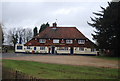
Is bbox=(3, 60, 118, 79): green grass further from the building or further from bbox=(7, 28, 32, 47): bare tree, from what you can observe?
bbox=(7, 28, 32, 47): bare tree

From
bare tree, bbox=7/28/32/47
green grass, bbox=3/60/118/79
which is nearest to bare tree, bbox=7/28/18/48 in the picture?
bare tree, bbox=7/28/32/47

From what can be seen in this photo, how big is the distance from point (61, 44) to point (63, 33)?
3.94 meters

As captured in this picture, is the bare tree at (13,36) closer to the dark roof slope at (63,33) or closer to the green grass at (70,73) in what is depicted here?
the dark roof slope at (63,33)

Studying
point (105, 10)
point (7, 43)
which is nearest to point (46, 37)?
point (105, 10)

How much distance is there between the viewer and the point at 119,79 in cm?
1316

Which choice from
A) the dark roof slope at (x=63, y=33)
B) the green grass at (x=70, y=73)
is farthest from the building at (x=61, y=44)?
the green grass at (x=70, y=73)

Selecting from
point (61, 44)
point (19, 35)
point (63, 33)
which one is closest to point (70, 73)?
point (61, 44)

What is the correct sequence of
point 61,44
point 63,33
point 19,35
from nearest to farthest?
1. point 61,44
2. point 63,33
3. point 19,35

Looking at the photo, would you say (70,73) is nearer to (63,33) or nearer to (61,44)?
(61,44)

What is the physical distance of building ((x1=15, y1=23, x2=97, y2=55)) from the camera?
61.1m

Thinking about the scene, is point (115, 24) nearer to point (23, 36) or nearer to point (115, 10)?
point (115, 10)

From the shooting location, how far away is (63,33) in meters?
64.1

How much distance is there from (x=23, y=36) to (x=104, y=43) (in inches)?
2561

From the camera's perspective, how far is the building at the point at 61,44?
61062mm
